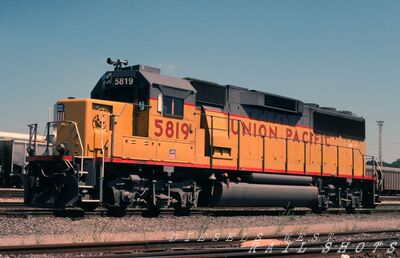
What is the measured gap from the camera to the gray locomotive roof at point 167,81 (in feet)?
50.1

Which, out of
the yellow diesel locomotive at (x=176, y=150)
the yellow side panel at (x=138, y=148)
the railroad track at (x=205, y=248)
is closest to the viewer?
the railroad track at (x=205, y=248)

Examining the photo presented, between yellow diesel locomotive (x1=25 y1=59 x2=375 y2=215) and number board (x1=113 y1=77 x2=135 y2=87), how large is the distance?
3cm

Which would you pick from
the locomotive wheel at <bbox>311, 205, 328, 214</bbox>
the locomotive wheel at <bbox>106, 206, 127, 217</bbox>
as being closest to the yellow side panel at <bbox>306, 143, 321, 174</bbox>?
the locomotive wheel at <bbox>311, 205, 328, 214</bbox>

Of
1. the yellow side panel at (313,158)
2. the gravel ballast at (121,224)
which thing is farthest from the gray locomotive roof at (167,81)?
the yellow side panel at (313,158)

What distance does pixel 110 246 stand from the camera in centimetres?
906

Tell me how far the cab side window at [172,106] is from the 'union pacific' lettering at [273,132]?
2.53 m

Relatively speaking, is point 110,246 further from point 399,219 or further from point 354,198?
point 354,198

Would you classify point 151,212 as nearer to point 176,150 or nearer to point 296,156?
→ point 176,150

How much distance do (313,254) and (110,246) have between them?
3.42 meters

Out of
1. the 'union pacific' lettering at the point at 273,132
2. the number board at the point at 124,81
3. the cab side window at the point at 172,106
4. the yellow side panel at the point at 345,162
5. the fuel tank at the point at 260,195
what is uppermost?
the number board at the point at 124,81

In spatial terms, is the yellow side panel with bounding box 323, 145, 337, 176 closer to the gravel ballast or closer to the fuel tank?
the fuel tank

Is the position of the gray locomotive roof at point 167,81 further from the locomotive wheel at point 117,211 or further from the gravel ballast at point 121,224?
the gravel ballast at point 121,224

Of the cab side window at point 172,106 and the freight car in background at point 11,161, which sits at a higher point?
the cab side window at point 172,106

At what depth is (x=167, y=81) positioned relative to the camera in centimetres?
1565
